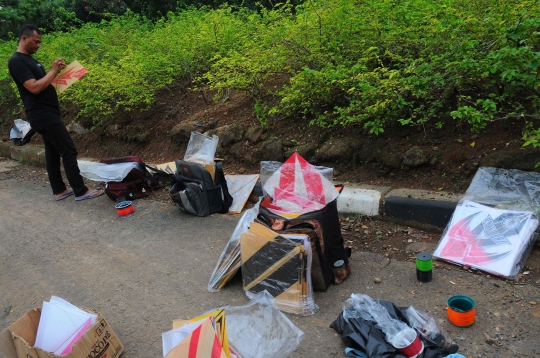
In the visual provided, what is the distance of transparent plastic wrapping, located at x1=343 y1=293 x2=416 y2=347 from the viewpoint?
2418 millimetres

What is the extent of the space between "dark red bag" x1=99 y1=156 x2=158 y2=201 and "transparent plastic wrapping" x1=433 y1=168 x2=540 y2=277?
3.71m

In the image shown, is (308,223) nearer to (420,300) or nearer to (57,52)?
(420,300)

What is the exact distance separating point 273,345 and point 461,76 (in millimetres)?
2655

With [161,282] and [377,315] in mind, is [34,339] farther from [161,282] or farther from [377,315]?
[377,315]

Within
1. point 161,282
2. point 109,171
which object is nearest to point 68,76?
point 109,171

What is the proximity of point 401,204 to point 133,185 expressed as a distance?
3355 millimetres

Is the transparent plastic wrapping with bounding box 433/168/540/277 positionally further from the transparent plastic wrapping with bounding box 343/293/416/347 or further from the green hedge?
the transparent plastic wrapping with bounding box 343/293/416/347

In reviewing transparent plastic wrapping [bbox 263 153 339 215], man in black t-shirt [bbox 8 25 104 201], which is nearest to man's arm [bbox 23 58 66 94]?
man in black t-shirt [bbox 8 25 104 201]

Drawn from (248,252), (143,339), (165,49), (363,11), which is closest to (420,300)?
(248,252)

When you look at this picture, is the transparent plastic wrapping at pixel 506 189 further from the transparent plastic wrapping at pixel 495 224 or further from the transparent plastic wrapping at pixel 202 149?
the transparent plastic wrapping at pixel 202 149

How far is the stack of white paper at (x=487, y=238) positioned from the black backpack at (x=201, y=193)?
2.34m

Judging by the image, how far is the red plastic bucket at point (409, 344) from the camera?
7.72 feet

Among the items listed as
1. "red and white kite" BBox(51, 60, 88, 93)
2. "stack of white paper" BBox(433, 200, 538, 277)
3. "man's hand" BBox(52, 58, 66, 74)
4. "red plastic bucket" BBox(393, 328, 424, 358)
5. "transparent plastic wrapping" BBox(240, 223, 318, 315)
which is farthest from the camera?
"red and white kite" BBox(51, 60, 88, 93)

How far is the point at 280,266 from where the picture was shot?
3.01m
